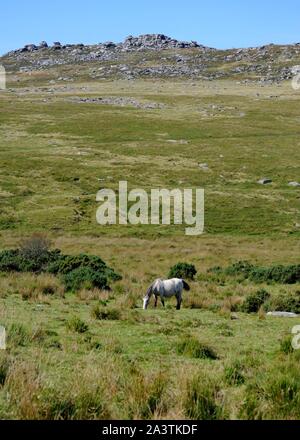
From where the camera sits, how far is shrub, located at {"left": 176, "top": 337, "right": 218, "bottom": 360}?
11.9m

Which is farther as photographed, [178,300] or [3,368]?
[178,300]

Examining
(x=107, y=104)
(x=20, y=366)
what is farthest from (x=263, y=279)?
(x=107, y=104)

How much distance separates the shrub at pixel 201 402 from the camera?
7578 millimetres

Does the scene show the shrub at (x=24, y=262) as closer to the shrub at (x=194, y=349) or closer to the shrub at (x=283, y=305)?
the shrub at (x=283, y=305)

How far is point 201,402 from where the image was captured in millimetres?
7781

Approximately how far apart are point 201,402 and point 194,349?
4178mm

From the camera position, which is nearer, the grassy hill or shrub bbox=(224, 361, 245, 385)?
the grassy hill

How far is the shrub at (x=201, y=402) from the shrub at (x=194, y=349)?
11.4 feet

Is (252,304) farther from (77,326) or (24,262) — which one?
(24,262)

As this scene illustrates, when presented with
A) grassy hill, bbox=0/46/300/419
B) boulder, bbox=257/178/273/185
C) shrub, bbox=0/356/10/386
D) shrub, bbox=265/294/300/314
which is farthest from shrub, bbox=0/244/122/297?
boulder, bbox=257/178/273/185

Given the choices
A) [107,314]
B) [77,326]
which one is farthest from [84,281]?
[77,326]

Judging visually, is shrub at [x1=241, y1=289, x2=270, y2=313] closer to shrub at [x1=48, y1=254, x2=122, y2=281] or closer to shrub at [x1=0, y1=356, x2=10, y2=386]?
shrub at [x1=48, y1=254, x2=122, y2=281]

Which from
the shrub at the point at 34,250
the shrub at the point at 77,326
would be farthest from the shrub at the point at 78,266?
the shrub at the point at 77,326

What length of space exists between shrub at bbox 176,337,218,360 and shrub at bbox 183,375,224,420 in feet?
11.4
